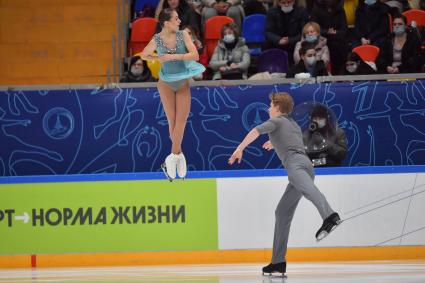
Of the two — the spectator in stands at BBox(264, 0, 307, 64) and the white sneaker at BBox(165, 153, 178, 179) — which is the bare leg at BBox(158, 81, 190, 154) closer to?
the white sneaker at BBox(165, 153, 178, 179)

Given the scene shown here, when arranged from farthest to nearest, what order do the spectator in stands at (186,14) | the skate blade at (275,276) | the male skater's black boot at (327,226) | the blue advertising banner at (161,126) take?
the spectator in stands at (186,14)
the blue advertising banner at (161,126)
the skate blade at (275,276)
the male skater's black boot at (327,226)

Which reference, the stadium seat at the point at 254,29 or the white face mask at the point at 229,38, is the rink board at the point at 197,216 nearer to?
the white face mask at the point at 229,38

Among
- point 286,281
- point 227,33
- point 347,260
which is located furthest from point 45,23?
point 286,281

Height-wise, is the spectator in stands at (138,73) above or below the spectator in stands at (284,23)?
below

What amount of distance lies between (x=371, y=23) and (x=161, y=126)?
3.92 metres

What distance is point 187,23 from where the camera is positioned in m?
13.4

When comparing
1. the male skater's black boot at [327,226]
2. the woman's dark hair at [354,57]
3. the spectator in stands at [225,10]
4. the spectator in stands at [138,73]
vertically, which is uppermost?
the spectator in stands at [225,10]

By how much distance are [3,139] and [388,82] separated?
466 centimetres

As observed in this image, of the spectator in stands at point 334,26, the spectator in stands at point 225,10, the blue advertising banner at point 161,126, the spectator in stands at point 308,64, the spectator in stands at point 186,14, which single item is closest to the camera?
the blue advertising banner at point 161,126

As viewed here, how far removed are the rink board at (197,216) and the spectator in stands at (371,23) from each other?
3288mm

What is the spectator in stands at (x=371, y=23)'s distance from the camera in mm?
13172

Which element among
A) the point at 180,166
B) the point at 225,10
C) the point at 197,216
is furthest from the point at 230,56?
the point at 180,166

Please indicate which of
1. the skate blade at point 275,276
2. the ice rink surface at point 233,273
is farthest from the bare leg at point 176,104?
the skate blade at point 275,276

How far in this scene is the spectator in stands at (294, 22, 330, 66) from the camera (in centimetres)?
1245
